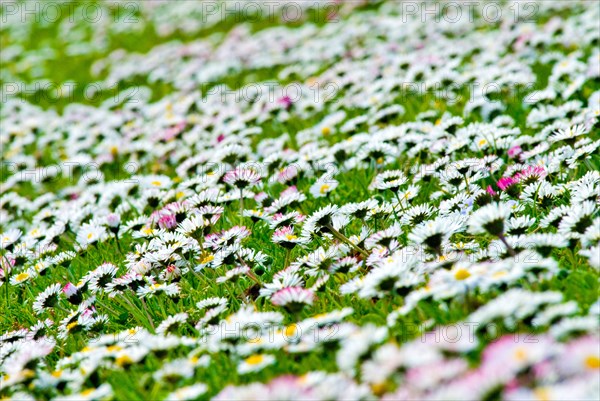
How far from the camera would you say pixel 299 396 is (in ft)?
6.10

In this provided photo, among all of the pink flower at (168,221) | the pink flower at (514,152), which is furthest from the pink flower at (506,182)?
the pink flower at (168,221)

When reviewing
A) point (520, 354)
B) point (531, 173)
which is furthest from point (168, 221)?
point (520, 354)

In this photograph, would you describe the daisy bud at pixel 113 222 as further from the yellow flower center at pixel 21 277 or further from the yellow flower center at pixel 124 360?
the yellow flower center at pixel 124 360

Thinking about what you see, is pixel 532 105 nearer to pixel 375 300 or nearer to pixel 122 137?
pixel 375 300

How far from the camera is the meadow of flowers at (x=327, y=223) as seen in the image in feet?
6.86

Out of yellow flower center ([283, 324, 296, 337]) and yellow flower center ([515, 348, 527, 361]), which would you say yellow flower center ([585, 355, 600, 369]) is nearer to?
yellow flower center ([515, 348, 527, 361])

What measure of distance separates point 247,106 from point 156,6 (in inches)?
314

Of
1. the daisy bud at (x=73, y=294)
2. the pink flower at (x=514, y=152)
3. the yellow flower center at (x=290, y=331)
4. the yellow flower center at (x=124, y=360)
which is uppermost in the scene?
the pink flower at (x=514, y=152)

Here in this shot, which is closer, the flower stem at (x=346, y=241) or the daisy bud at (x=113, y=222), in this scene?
the flower stem at (x=346, y=241)

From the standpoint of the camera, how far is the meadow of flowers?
209cm

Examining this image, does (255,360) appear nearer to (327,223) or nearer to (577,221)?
(327,223)

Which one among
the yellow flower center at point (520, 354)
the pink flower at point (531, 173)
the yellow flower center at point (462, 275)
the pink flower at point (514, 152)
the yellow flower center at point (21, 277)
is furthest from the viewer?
the pink flower at point (514, 152)

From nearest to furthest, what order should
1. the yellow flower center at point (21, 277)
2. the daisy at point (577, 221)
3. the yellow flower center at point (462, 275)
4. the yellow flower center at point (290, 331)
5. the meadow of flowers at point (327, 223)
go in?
the meadow of flowers at point (327, 223) < the yellow flower center at point (462, 275) < the yellow flower center at point (290, 331) < the daisy at point (577, 221) < the yellow flower center at point (21, 277)

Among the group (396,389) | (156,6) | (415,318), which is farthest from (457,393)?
(156,6)
